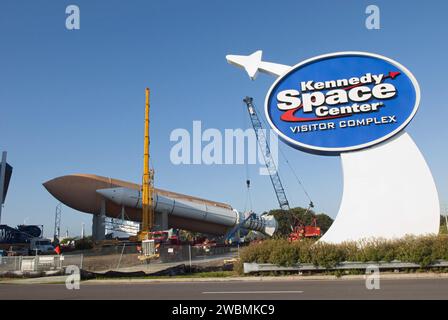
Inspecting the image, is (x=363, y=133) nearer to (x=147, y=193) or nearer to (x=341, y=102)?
(x=341, y=102)

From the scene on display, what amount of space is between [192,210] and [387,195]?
47.9 meters

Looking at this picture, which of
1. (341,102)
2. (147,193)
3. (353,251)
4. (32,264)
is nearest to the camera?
(353,251)

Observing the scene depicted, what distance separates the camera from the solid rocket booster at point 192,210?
57.2 meters

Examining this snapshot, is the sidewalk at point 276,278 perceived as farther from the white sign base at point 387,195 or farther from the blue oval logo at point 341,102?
the blue oval logo at point 341,102

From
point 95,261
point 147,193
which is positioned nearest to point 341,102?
point 95,261

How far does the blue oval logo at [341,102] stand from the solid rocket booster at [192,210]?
136 feet

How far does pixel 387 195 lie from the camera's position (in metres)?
18.3

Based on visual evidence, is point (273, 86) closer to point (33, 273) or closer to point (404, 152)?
point (404, 152)

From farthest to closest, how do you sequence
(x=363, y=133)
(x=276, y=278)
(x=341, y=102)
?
(x=341, y=102), (x=363, y=133), (x=276, y=278)

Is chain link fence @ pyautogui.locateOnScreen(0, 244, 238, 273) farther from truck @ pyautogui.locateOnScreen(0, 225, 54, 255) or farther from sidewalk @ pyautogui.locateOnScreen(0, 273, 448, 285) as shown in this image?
truck @ pyautogui.locateOnScreen(0, 225, 54, 255)

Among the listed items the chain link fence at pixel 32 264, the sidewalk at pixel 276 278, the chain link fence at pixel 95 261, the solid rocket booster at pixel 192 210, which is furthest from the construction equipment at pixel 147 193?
the sidewalk at pixel 276 278

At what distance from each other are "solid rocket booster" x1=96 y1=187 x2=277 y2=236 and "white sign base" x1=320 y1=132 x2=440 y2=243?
142 ft
